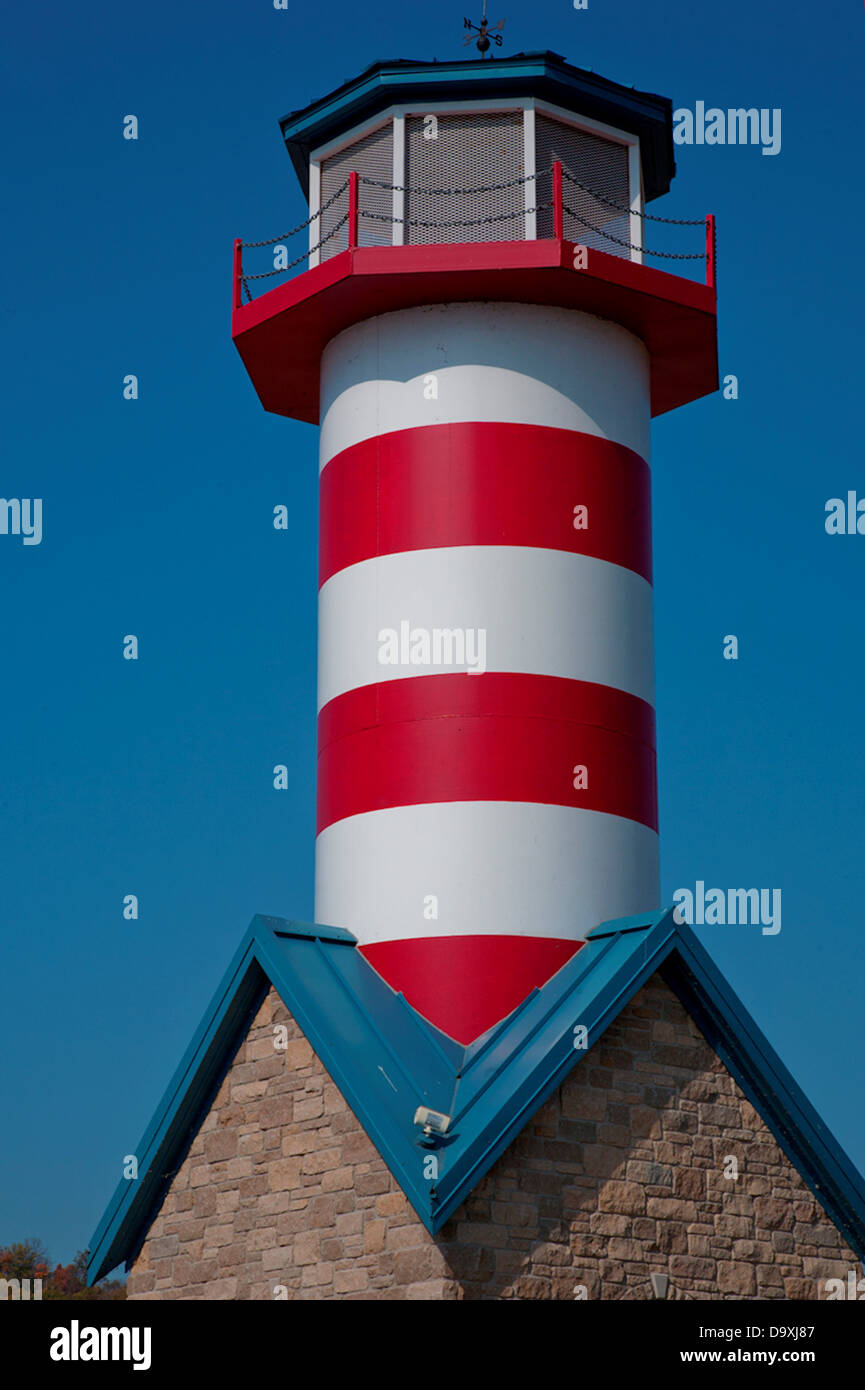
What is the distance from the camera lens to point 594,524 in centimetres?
1772

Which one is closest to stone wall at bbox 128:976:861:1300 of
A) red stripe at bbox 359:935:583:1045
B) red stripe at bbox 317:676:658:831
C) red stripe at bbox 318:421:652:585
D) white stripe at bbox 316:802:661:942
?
red stripe at bbox 359:935:583:1045

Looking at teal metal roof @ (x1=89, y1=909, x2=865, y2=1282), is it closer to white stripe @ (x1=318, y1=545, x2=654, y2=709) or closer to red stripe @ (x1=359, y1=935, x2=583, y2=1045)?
red stripe @ (x1=359, y1=935, x2=583, y2=1045)

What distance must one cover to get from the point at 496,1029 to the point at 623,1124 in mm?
1357

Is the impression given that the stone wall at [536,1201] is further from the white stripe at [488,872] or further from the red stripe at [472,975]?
the white stripe at [488,872]

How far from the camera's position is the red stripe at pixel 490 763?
55.4 ft

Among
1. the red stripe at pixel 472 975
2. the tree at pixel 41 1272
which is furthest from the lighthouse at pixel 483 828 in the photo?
the tree at pixel 41 1272

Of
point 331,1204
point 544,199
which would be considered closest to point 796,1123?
point 331,1204

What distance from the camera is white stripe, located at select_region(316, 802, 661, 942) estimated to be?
16.6m

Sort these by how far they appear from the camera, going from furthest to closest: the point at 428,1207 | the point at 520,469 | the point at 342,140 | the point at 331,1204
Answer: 1. the point at 342,140
2. the point at 520,469
3. the point at 331,1204
4. the point at 428,1207

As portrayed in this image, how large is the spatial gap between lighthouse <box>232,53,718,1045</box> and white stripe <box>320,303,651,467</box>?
0.02m

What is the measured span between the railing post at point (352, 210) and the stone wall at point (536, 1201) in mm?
6677
